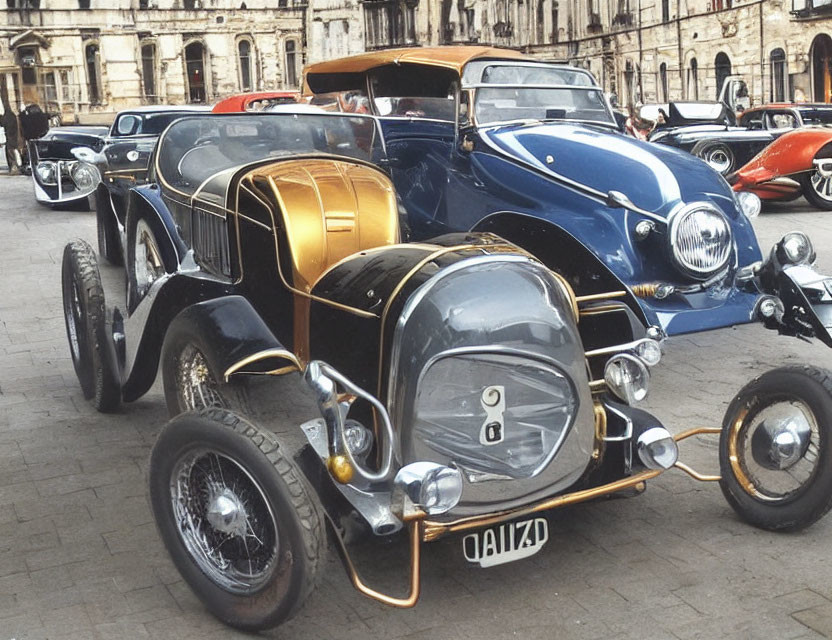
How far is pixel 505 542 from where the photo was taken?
3.86 meters

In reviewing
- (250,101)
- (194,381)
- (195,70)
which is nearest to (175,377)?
(194,381)

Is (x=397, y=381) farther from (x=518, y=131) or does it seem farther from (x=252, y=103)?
(x=252, y=103)

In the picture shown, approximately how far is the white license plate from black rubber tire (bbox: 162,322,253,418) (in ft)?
3.96

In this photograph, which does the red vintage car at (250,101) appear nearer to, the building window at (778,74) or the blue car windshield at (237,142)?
the blue car windshield at (237,142)

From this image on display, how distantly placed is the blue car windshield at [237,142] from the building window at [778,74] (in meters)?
29.7

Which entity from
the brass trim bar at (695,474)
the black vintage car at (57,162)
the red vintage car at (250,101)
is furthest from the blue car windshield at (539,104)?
the black vintage car at (57,162)

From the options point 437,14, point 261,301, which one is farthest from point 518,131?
point 437,14

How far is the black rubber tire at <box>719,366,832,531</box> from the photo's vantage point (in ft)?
14.0

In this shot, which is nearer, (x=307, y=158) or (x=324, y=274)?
(x=324, y=274)

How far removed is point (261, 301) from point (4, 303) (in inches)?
222

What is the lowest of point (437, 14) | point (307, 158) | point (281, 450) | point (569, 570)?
point (569, 570)

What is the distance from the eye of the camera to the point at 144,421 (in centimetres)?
627

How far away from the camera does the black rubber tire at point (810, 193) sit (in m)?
14.1

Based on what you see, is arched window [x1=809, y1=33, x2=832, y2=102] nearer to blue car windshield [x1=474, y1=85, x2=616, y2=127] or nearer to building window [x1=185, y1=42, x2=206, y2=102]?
blue car windshield [x1=474, y1=85, x2=616, y2=127]
